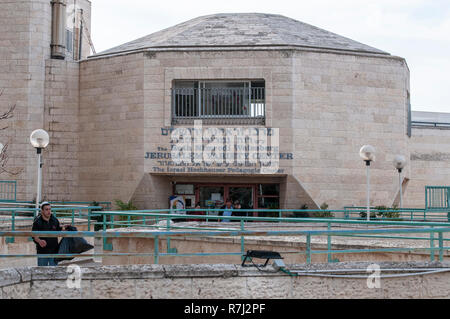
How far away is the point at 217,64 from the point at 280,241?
39.5 feet

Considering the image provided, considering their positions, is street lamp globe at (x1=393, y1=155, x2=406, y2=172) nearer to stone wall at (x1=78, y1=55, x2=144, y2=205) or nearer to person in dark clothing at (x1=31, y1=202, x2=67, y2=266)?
stone wall at (x1=78, y1=55, x2=144, y2=205)

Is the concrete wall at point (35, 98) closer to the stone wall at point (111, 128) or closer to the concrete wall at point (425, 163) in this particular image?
the stone wall at point (111, 128)

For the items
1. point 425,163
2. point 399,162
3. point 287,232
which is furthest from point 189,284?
point 425,163

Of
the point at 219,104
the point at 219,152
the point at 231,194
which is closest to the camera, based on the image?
the point at 219,152

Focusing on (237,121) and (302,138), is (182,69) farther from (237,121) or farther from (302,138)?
(302,138)

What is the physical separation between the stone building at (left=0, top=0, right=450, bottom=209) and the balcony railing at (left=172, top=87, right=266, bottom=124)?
43 millimetres

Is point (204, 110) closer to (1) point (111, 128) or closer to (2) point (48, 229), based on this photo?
(1) point (111, 128)

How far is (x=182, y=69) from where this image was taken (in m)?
26.3

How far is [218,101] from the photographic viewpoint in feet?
87.2

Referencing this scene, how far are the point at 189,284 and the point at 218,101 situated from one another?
62.0 feet

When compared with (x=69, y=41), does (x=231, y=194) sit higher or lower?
lower

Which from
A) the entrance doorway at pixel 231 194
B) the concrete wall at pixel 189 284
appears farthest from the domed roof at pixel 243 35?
the concrete wall at pixel 189 284

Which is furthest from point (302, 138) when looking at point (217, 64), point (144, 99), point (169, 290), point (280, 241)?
point (169, 290)
